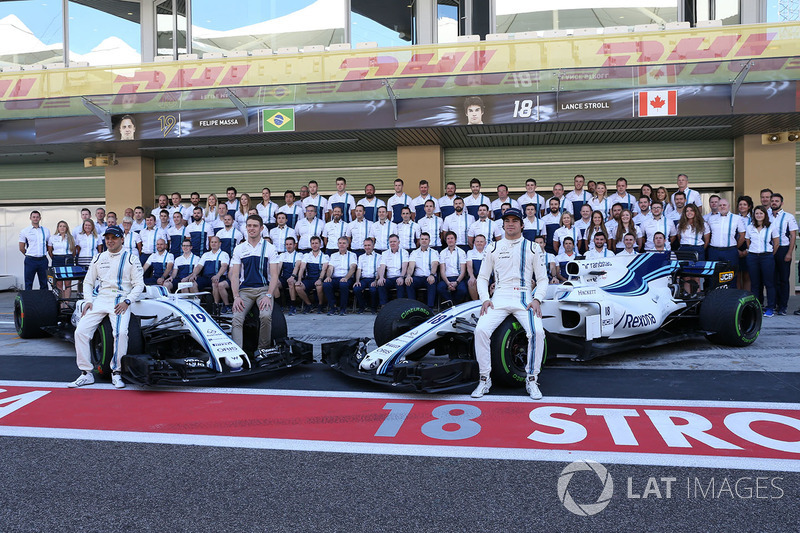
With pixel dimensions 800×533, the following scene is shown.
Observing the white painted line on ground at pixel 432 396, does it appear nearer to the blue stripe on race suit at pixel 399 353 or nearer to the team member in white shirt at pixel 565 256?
the blue stripe on race suit at pixel 399 353

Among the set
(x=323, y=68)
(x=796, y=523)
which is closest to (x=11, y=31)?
(x=323, y=68)

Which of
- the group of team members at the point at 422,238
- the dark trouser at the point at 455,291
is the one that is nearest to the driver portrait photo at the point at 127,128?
the group of team members at the point at 422,238

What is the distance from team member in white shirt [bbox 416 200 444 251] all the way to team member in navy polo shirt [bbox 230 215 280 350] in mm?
4974

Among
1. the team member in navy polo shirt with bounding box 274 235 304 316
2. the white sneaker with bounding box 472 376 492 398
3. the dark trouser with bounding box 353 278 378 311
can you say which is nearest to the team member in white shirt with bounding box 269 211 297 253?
the team member in navy polo shirt with bounding box 274 235 304 316

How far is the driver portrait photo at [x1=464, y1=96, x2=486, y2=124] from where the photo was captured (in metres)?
12.5

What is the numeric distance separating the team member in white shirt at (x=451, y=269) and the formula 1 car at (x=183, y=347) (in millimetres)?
4391

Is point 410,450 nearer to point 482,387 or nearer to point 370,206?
point 482,387

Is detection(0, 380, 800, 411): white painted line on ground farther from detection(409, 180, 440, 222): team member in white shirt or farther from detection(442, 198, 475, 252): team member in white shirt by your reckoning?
detection(409, 180, 440, 222): team member in white shirt

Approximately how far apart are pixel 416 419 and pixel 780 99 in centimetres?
1076

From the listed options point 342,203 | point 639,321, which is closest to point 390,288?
point 342,203

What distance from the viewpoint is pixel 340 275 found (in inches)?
446

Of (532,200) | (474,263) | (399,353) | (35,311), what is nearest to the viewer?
(399,353)

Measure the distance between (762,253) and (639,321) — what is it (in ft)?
15.0

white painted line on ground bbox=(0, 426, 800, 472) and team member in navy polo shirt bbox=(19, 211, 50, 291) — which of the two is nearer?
white painted line on ground bbox=(0, 426, 800, 472)
